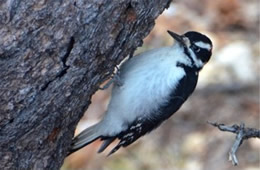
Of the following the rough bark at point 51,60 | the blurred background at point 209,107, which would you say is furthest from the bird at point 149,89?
the blurred background at point 209,107

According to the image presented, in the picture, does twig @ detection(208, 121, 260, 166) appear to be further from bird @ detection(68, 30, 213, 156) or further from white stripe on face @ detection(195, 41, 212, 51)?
white stripe on face @ detection(195, 41, 212, 51)

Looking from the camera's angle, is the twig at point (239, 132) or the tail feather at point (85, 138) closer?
the twig at point (239, 132)

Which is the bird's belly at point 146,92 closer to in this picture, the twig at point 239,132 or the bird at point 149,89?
the bird at point 149,89

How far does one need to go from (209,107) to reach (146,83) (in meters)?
3.09

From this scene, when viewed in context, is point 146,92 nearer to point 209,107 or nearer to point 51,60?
point 51,60

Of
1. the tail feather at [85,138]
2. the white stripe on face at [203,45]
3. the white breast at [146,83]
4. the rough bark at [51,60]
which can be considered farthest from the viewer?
the white stripe on face at [203,45]

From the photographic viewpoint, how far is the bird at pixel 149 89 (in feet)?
13.3

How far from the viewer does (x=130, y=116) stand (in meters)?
4.10

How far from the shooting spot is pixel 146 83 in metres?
4.02

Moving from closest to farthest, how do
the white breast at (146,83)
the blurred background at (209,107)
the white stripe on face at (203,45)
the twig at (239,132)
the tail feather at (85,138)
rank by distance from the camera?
1. the twig at (239,132)
2. the tail feather at (85,138)
3. the white breast at (146,83)
4. the white stripe on face at (203,45)
5. the blurred background at (209,107)

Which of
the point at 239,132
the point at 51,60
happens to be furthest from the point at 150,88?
the point at 51,60

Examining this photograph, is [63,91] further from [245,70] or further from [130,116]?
[245,70]

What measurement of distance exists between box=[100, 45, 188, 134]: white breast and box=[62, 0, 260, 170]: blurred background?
2394 millimetres

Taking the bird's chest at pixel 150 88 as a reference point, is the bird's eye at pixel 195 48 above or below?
above
